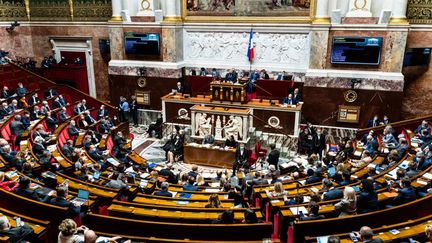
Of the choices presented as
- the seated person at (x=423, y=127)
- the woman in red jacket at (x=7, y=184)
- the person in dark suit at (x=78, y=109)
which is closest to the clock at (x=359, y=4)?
the seated person at (x=423, y=127)

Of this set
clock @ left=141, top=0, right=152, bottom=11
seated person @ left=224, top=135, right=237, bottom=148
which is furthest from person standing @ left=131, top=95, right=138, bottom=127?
seated person @ left=224, top=135, right=237, bottom=148

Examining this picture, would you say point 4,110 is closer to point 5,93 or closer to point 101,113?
point 5,93

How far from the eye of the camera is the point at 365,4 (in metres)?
14.3

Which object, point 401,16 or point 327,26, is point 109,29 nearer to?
point 327,26

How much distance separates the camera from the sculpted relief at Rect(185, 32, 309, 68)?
15797 millimetres

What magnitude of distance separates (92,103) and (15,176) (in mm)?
9473

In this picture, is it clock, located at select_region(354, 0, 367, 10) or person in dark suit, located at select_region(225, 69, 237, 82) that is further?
person in dark suit, located at select_region(225, 69, 237, 82)

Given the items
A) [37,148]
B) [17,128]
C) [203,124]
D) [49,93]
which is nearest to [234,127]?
[203,124]

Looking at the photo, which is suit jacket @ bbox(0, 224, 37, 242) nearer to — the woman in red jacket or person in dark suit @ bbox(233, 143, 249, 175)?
the woman in red jacket

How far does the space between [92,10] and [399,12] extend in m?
14.5

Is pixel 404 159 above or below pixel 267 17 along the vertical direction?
below

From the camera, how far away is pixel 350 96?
14.7 metres

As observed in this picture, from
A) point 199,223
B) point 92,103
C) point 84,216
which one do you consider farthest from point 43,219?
point 92,103

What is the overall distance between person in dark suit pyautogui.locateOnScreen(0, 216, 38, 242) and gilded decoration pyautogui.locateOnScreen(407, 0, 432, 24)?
14.9m
